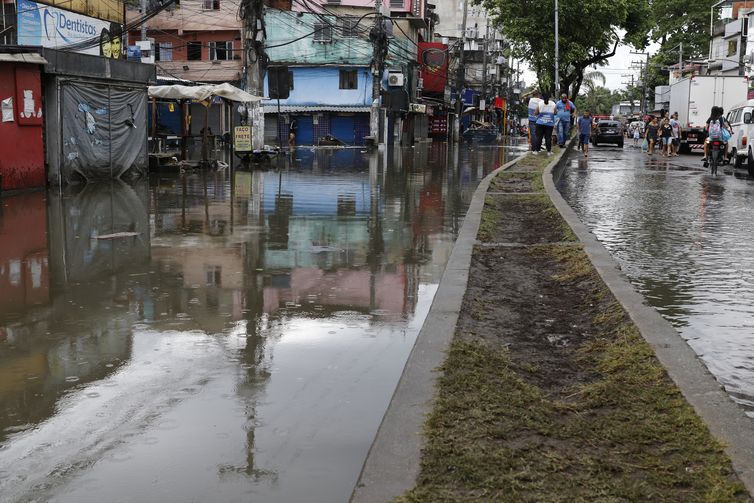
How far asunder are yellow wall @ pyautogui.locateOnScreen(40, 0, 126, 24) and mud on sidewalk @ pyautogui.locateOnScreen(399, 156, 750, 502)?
1257 inches

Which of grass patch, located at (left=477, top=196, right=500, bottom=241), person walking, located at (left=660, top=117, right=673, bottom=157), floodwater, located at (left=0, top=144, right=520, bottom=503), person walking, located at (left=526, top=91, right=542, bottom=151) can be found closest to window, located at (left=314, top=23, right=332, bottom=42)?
person walking, located at (left=660, top=117, right=673, bottom=157)

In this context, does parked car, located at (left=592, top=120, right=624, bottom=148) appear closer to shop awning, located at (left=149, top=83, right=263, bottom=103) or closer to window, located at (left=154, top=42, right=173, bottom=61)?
shop awning, located at (left=149, top=83, right=263, bottom=103)

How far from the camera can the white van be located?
861 inches

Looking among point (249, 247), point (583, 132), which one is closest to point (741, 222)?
point (249, 247)

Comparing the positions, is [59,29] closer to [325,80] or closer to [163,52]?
[163,52]

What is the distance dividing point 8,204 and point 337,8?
45650 millimetres

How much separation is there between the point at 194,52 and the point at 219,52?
5.13 ft

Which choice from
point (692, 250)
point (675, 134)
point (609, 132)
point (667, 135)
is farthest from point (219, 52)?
point (692, 250)

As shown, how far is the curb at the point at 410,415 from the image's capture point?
3.08 meters

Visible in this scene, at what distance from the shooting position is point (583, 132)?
3222 cm

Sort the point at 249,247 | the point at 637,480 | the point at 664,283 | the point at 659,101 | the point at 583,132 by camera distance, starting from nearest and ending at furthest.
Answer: the point at 637,480, the point at 664,283, the point at 249,247, the point at 583,132, the point at 659,101

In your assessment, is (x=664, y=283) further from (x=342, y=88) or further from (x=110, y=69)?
(x=342, y=88)

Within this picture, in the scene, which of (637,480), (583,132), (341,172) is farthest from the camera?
(583,132)

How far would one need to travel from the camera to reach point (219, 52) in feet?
168
